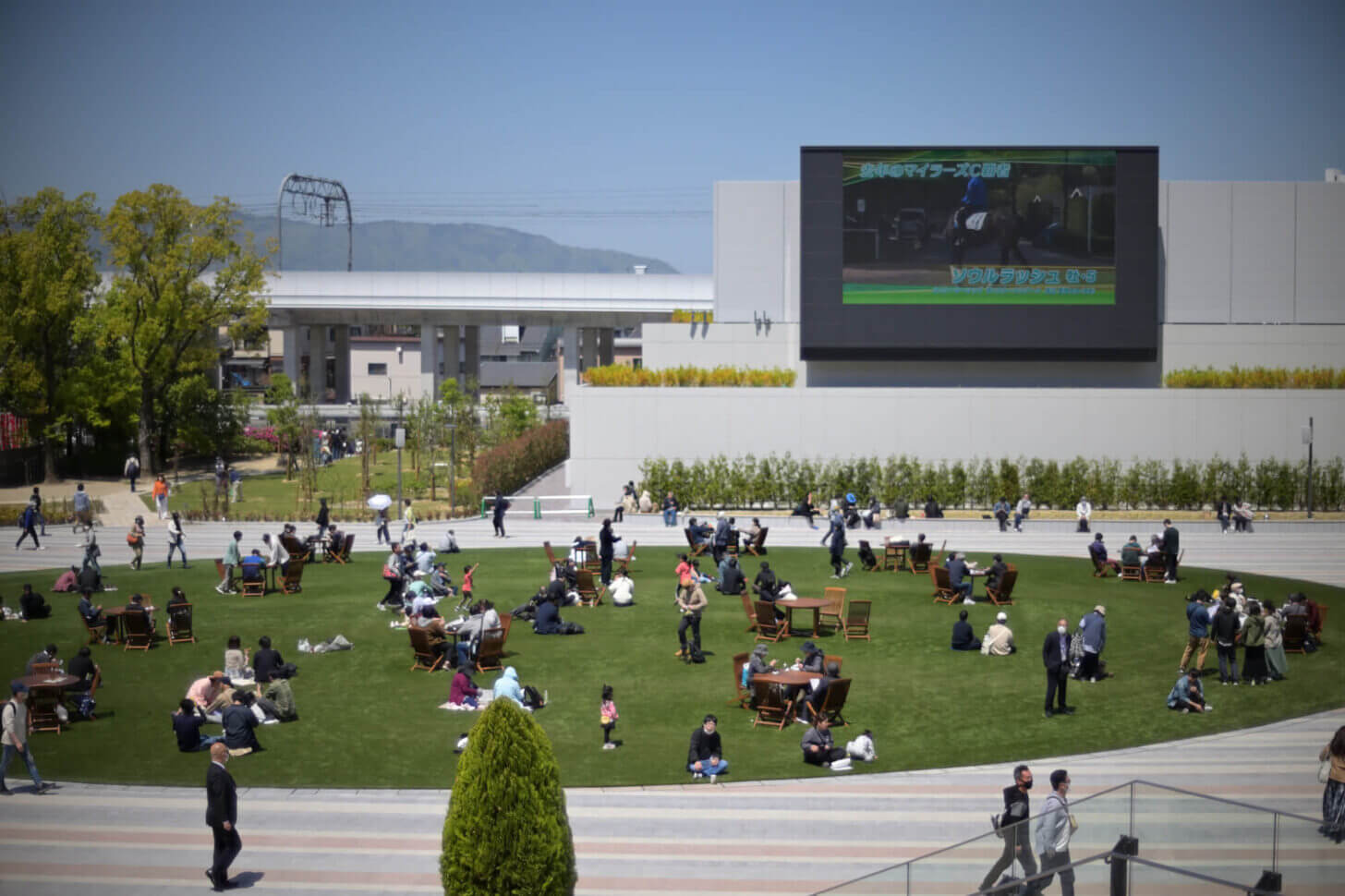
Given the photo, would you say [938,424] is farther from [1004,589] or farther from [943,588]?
[1004,589]

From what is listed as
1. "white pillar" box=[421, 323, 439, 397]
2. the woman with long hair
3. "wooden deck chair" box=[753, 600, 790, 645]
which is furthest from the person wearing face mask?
"white pillar" box=[421, 323, 439, 397]

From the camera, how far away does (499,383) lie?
4688 inches

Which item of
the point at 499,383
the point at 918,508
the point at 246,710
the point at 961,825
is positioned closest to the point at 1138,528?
the point at 918,508

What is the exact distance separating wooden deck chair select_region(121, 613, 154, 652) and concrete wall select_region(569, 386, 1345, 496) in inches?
844

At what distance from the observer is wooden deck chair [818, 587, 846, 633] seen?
74.9ft

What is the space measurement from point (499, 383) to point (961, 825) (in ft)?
354

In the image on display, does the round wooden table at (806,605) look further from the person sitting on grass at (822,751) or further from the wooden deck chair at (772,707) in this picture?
the person sitting on grass at (822,751)

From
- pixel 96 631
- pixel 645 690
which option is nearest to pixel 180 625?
pixel 96 631

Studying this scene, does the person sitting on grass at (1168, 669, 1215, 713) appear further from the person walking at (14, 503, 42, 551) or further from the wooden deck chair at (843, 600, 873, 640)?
the person walking at (14, 503, 42, 551)

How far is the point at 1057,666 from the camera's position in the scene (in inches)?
687

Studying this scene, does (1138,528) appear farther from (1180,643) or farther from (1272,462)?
(1180,643)

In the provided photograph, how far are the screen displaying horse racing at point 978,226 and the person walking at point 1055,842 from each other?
110 feet

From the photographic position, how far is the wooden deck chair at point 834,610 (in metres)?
22.8

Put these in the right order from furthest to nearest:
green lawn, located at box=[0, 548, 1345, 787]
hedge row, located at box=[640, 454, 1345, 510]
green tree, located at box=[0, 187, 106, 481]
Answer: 1. green tree, located at box=[0, 187, 106, 481]
2. hedge row, located at box=[640, 454, 1345, 510]
3. green lawn, located at box=[0, 548, 1345, 787]
